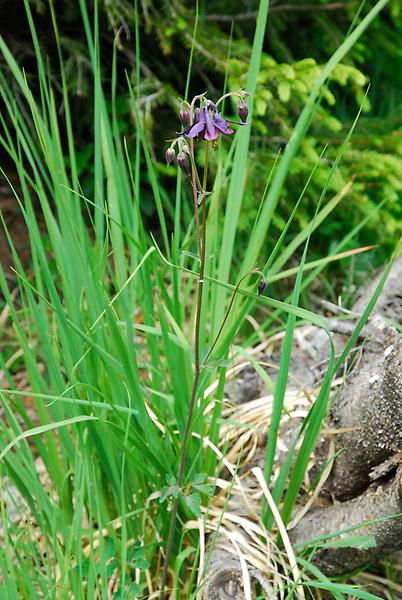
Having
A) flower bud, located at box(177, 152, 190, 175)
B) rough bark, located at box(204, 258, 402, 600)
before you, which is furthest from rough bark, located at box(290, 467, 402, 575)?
flower bud, located at box(177, 152, 190, 175)

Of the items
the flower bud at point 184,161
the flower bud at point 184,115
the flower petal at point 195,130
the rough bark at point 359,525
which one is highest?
the flower bud at point 184,115

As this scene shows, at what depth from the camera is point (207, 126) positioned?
93 cm

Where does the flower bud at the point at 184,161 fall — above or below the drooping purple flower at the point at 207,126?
below

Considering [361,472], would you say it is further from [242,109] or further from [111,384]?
[242,109]

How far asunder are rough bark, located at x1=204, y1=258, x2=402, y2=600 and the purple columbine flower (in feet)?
1.69

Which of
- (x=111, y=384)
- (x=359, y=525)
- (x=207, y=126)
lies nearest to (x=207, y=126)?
(x=207, y=126)

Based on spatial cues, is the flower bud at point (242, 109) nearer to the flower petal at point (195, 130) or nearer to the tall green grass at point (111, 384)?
the flower petal at point (195, 130)

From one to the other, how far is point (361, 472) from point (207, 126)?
2.64 feet

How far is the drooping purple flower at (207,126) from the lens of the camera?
0.92 meters

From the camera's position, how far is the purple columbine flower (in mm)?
923

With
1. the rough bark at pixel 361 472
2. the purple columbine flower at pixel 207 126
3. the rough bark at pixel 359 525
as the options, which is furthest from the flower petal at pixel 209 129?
the rough bark at pixel 359 525

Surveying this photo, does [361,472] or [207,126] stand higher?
[207,126]

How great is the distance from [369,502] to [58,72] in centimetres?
197

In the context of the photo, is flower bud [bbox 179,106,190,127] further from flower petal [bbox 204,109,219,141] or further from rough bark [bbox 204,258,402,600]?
rough bark [bbox 204,258,402,600]
